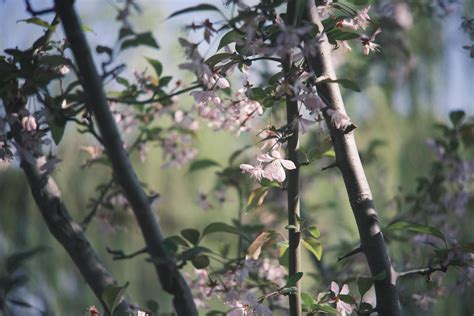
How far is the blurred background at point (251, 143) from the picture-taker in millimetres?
1385

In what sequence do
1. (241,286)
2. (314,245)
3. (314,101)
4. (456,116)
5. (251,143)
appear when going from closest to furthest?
(314,101)
(314,245)
(241,286)
(456,116)
(251,143)

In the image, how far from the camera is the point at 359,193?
0.55 m

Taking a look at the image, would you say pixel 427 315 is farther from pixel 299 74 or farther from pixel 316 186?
pixel 299 74

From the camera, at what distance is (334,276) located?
34.2 inches

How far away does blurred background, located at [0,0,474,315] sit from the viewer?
138cm

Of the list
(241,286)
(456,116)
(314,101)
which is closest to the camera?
(314,101)

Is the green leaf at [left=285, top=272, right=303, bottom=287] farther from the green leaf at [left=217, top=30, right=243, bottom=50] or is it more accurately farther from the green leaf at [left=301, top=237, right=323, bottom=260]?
the green leaf at [left=217, top=30, right=243, bottom=50]

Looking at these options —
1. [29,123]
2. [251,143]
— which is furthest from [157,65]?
[251,143]

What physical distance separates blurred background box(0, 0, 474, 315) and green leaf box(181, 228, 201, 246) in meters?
0.58

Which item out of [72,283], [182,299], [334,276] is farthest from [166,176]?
[182,299]

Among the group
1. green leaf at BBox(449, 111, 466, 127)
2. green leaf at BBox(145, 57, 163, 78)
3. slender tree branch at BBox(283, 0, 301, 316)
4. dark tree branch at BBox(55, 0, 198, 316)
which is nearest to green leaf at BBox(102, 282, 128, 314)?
dark tree branch at BBox(55, 0, 198, 316)

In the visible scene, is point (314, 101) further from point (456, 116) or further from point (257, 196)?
point (456, 116)

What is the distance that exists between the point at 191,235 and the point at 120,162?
14 centimetres

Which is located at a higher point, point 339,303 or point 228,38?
point 228,38
